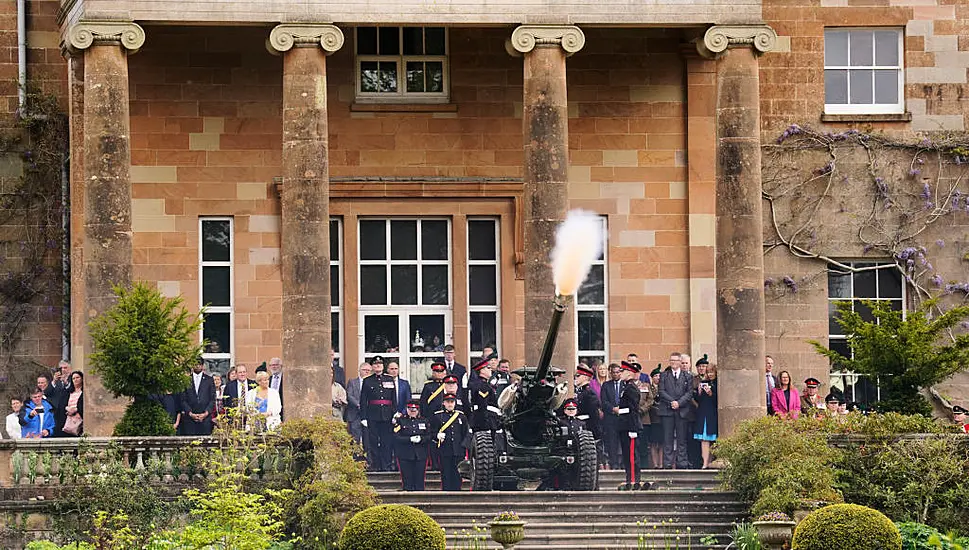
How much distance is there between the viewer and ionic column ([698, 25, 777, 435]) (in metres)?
30.5

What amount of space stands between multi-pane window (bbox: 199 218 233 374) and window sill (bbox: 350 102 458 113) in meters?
2.95

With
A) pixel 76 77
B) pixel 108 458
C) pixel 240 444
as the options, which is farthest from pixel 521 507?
pixel 76 77

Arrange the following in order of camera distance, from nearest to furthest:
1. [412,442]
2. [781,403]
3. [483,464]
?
[483,464], [412,442], [781,403]

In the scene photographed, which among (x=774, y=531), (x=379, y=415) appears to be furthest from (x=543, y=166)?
(x=774, y=531)

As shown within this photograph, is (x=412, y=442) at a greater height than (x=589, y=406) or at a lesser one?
lesser

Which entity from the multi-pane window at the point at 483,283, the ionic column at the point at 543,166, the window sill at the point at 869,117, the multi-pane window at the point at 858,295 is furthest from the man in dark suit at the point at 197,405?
the window sill at the point at 869,117

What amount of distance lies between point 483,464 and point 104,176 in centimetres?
744

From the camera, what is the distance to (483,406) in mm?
28781

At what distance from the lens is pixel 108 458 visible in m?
26.8

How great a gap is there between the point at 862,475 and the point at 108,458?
10.3 metres

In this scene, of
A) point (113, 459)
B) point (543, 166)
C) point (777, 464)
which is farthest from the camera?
point (543, 166)

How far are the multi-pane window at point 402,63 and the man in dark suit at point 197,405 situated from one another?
6.86m

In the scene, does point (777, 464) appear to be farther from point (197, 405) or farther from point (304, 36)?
point (304, 36)

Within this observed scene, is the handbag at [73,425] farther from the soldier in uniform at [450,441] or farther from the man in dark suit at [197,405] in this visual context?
the soldier in uniform at [450,441]
